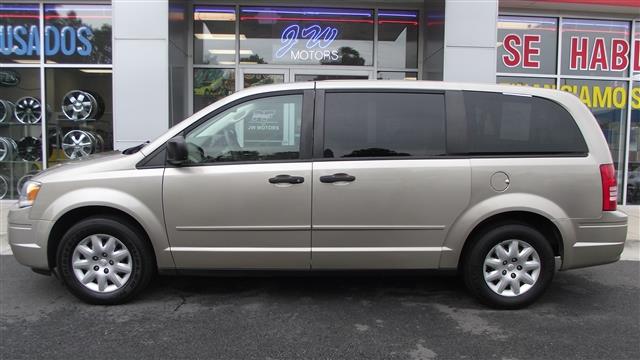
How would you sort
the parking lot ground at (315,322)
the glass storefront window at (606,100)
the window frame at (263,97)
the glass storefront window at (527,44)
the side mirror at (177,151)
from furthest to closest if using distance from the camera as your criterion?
the glass storefront window at (606,100), the glass storefront window at (527,44), the window frame at (263,97), the side mirror at (177,151), the parking lot ground at (315,322)

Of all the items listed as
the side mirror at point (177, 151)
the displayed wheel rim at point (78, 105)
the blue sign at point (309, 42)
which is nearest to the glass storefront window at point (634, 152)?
the blue sign at point (309, 42)

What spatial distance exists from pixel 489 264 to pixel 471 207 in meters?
0.52

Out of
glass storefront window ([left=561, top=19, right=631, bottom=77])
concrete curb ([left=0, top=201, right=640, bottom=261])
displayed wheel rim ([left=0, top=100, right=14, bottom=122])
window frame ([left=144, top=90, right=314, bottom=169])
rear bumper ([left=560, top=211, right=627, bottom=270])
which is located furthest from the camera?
glass storefront window ([left=561, top=19, right=631, bottom=77])

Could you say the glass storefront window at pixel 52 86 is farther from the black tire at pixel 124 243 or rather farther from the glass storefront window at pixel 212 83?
the black tire at pixel 124 243

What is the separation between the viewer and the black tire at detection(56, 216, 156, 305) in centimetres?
427

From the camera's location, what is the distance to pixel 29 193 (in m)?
4.37

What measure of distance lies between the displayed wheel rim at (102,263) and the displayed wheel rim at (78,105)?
6197mm

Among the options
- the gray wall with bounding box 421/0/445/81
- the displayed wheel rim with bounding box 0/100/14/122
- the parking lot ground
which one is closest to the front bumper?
the parking lot ground

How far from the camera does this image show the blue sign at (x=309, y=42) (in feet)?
32.6

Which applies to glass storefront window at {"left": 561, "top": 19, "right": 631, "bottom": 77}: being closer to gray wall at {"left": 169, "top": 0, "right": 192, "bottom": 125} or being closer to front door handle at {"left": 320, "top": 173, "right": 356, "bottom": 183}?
gray wall at {"left": 169, "top": 0, "right": 192, "bottom": 125}

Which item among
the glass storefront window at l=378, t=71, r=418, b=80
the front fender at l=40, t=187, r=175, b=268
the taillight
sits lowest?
the front fender at l=40, t=187, r=175, b=268

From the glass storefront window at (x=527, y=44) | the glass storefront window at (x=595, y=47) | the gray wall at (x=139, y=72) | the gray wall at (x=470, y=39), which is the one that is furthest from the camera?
the glass storefront window at (x=595, y=47)

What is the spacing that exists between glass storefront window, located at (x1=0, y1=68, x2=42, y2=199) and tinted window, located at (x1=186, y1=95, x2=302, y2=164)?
697 cm

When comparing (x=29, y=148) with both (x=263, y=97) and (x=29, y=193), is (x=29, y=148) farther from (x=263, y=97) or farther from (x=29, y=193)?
(x=263, y=97)
